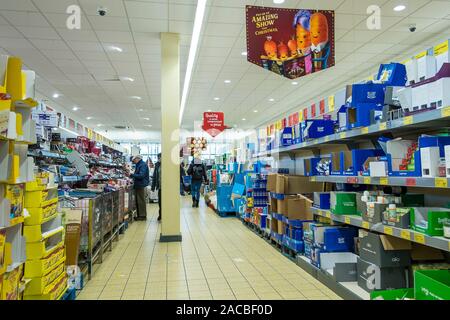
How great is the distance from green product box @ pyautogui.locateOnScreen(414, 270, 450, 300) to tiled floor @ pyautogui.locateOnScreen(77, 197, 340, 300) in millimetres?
1263

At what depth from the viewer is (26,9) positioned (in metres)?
5.75

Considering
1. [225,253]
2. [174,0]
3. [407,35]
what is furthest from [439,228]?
[407,35]

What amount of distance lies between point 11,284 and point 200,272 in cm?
240

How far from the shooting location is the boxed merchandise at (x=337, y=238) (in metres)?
3.69

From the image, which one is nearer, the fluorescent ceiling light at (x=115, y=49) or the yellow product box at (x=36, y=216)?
the yellow product box at (x=36, y=216)

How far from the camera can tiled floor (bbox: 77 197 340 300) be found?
3488mm

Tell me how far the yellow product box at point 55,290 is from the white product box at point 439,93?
3.18 m

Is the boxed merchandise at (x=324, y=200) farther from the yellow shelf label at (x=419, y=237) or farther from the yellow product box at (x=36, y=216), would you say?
the yellow product box at (x=36, y=216)

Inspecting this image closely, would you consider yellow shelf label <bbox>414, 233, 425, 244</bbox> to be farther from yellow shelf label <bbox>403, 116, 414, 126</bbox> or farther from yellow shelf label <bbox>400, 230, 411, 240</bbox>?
yellow shelf label <bbox>403, 116, 414, 126</bbox>

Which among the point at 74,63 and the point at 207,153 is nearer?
the point at 74,63

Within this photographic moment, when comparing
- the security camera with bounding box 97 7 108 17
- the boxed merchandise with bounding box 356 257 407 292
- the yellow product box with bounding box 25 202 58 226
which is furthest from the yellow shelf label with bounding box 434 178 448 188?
the security camera with bounding box 97 7 108 17

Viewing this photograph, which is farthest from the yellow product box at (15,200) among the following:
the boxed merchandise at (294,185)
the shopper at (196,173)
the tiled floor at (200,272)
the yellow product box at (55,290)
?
the shopper at (196,173)

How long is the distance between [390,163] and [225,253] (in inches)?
128
